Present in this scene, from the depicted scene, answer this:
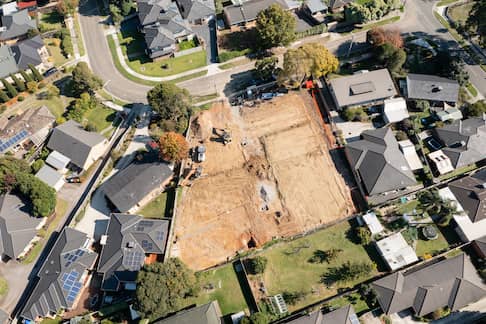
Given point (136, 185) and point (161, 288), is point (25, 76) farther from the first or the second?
point (161, 288)

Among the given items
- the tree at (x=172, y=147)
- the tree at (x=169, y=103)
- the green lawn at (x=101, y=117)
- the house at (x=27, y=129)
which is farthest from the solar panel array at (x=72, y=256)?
the house at (x=27, y=129)

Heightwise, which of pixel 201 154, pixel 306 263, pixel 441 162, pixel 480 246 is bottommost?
pixel 480 246

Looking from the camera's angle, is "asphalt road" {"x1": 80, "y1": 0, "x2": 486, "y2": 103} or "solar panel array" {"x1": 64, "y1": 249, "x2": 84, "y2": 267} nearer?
"solar panel array" {"x1": 64, "y1": 249, "x2": 84, "y2": 267}

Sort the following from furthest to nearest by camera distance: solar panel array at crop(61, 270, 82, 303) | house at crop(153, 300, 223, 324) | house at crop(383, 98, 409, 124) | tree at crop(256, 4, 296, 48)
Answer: tree at crop(256, 4, 296, 48)
house at crop(383, 98, 409, 124)
solar panel array at crop(61, 270, 82, 303)
house at crop(153, 300, 223, 324)

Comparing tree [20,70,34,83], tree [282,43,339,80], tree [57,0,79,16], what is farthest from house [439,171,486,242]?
tree [57,0,79,16]

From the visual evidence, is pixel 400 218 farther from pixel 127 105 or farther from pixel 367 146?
pixel 127 105

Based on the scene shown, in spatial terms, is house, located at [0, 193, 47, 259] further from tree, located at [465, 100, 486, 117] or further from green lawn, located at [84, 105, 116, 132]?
tree, located at [465, 100, 486, 117]

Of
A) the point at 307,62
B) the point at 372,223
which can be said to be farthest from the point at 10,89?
the point at 372,223
